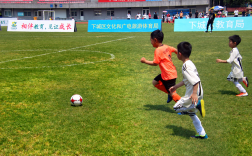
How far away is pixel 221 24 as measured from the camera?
1036 inches

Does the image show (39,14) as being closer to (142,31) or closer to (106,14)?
(106,14)

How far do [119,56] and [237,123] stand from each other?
7.77 metres

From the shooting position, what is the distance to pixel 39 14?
72.8 metres

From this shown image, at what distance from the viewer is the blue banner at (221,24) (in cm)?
2578

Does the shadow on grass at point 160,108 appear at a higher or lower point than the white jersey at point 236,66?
lower

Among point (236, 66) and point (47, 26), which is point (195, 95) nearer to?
point (236, 66)

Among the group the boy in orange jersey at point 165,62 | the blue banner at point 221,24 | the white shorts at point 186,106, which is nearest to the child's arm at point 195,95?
the white shorts at point 186,106

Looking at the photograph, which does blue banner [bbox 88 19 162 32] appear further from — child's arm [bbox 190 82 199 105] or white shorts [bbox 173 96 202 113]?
child's arm [bbox 190 82 199 105]

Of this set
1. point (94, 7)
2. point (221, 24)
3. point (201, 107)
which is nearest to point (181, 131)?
point (201, 107)

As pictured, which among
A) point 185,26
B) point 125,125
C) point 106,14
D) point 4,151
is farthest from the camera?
point 106,14

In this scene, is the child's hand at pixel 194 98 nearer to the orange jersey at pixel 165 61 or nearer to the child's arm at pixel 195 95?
the child's arm at pixel 195 95

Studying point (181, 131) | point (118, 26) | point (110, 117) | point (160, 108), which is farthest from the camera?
point (118, 26)

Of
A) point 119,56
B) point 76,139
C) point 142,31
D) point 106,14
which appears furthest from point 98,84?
point 106,14

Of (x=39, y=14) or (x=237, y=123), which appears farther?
(x=39, y=14)
